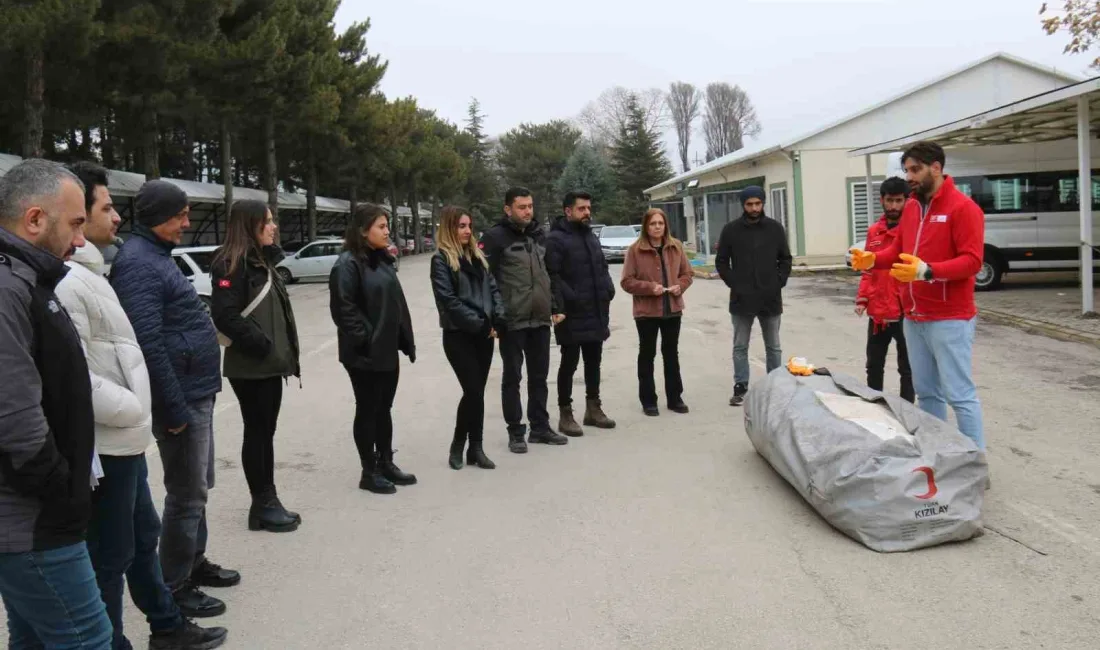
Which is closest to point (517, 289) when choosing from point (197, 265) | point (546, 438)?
point (546, 438)

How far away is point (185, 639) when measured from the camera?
140 inches

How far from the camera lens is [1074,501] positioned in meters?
5.02

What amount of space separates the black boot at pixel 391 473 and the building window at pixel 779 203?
75.1 feet

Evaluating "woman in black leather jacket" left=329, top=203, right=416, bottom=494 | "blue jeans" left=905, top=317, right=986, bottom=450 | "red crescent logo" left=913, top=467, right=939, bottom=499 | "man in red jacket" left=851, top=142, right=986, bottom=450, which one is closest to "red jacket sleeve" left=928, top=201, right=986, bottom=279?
"man in red jacket" left=851, top=142, right=986, bottom=450

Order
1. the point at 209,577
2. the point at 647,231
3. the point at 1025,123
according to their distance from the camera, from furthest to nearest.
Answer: the point at 1025,123 → the point at 647,231 → the point at 209,577

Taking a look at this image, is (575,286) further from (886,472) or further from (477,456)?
(886,472)

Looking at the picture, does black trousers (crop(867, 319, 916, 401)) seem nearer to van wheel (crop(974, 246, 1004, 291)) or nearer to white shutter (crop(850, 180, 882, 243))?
van wheel (crop(974, 246, 1004, 291))

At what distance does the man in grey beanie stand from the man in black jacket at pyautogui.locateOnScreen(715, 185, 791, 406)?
5.07 metres

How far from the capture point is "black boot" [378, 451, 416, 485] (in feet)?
19.2

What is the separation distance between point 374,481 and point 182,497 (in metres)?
1.94

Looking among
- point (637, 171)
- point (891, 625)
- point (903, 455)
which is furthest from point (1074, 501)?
point (637, 171)

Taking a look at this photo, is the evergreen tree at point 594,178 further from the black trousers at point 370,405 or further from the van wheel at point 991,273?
the black trousers at point 370,405

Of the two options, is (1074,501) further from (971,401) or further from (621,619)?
(621,619)

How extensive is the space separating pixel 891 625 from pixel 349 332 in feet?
11.1
